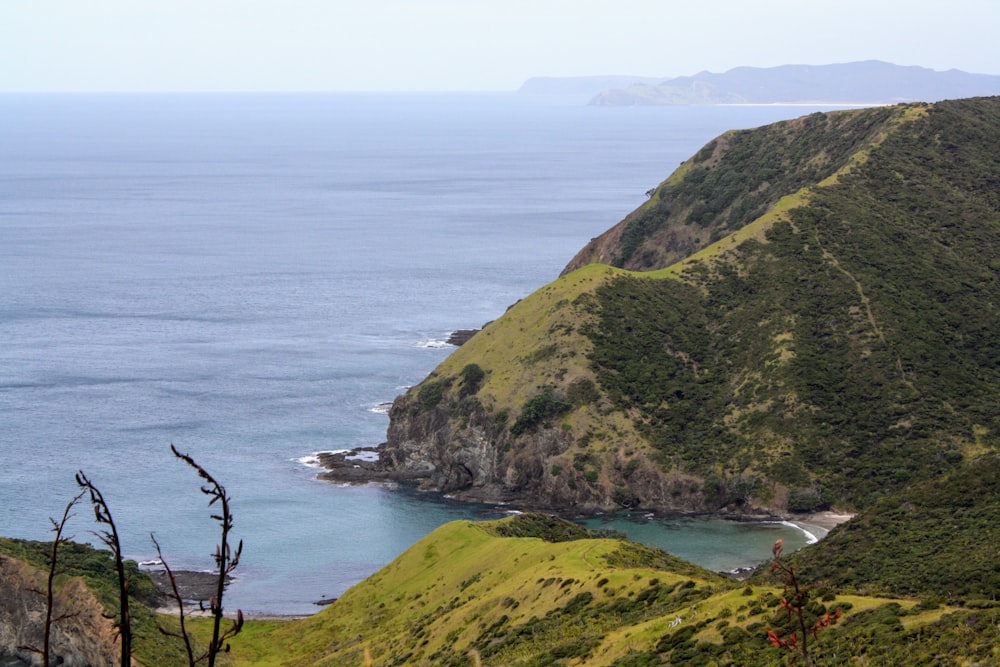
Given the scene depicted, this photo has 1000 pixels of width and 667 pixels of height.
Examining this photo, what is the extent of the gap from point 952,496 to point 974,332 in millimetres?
40572

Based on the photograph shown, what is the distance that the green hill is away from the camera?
3666 inches

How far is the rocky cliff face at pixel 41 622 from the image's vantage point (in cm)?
5800

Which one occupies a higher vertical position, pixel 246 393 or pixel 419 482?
pixel 246 393

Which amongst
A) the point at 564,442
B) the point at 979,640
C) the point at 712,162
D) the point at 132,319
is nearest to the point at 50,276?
the point at 132,319

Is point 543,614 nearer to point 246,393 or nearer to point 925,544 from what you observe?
point 925,544

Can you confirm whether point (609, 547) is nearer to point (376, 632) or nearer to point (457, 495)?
point (376, 632)

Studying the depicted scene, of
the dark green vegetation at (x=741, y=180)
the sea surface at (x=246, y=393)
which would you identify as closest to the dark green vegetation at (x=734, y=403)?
the dark green vegetation at (x=741, y=180)

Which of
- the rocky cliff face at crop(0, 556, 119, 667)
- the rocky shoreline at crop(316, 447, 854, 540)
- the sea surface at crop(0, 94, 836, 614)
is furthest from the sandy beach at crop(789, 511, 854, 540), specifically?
the rocky cliff face at crop(0, 556, 119, 667)

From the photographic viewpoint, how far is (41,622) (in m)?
63.7

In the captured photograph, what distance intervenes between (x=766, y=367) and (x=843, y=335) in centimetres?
667

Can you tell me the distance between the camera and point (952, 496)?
217 ft

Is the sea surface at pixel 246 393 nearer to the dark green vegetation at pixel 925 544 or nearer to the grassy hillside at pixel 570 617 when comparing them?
the grassy hillside at pixel 570 617

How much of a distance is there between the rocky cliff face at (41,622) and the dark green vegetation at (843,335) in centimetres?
4604

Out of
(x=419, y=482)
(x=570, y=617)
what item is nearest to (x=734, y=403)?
(x=419, y=482)
